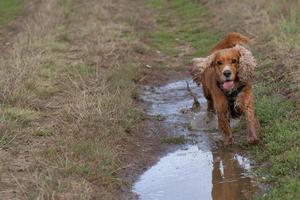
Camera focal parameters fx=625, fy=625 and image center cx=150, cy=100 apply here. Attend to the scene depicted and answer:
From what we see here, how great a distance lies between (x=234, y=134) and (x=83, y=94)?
2.18 meters

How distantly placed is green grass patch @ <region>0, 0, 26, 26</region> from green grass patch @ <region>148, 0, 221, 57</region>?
16.4ft

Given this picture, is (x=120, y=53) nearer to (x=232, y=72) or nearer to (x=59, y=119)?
(x=59, y=119)

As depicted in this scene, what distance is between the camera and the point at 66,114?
335 inches

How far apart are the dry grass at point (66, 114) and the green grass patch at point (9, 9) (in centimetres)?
662

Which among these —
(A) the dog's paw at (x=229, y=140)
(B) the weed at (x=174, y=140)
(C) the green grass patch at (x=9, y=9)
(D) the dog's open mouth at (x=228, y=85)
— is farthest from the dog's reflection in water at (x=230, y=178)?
(C) the green grass patch at (x=9, y=9)

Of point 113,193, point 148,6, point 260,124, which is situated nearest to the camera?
point 113,193

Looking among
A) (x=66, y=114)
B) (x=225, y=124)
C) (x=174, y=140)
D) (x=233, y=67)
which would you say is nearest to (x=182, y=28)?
(x=174, y=140)

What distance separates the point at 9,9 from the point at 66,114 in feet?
53.0

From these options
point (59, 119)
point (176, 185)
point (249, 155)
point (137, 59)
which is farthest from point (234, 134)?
point (137, 59)

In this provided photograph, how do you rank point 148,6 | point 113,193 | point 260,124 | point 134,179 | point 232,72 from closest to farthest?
1. point 113,193
2. point 134,179
3. point 232,72
4. point 260,124
5. point 148,6

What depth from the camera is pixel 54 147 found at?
7484mm

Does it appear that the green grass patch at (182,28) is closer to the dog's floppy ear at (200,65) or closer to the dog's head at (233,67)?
the dog's floppy ear at (200,65)

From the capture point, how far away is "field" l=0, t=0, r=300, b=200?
6.79m

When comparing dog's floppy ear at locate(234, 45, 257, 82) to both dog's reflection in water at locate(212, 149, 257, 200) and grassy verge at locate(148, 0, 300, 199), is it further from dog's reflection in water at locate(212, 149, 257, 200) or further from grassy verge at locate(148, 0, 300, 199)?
dog's reflection in water at locate(212, 149, 257, 200)
